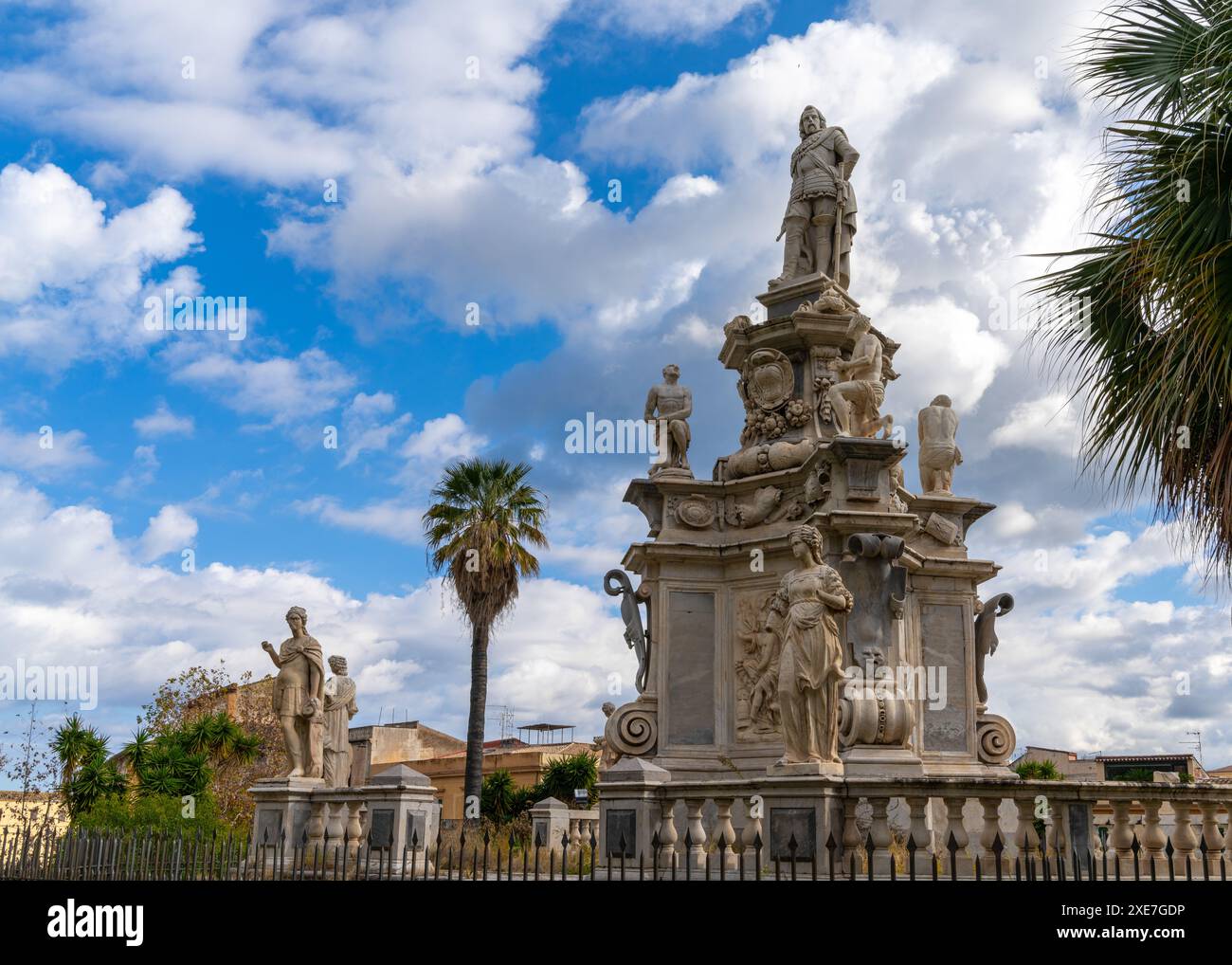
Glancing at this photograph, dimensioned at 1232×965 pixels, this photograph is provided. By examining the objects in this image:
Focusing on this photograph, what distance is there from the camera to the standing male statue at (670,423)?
17453mm

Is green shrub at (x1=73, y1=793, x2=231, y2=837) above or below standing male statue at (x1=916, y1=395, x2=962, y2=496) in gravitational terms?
below

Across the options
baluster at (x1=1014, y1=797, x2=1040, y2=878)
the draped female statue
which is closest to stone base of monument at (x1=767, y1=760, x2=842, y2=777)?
the draped female statue

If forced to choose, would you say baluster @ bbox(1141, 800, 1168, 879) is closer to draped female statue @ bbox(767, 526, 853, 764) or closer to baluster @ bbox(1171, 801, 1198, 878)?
baluster @ bbox(1171, 801, 1198, 878)

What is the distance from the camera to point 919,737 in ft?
52.6

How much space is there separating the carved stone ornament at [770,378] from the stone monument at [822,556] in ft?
0.08

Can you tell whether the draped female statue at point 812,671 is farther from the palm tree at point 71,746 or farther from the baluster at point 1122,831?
the palm tree at point 71,746

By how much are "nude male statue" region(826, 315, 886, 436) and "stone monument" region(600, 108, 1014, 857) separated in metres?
0.02

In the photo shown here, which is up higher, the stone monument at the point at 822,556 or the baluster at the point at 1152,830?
the stone monument at the point at 822,556

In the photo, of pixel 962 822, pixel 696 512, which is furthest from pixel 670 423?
pixel 962 822

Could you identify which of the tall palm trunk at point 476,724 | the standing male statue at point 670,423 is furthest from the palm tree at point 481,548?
the standing male statue at point 670,423

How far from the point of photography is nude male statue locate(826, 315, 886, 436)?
15680 millimetres

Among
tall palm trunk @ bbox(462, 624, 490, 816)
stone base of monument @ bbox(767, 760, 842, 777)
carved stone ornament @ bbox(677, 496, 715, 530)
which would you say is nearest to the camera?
stone base of monument @ bbox(767, 760, 842, 777)

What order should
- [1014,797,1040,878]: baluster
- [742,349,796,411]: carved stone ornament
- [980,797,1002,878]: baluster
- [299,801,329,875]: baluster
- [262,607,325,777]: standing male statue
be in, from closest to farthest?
[980,797,1002,878]: baluster, [1014,797,1040,878]: baluster, [299,801,329,875]: baluster, [262,607,325,777]: standing male statue, [742,349,796,411]: carved stone ornament
